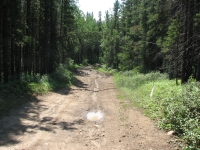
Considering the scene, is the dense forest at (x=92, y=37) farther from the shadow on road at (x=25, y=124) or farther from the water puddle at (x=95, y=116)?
the shadow on road at (x=25, y=124)

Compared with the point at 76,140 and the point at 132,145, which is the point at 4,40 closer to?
the point at 76,140

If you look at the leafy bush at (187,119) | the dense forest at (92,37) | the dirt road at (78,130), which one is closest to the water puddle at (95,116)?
the dirt road at (78,130)

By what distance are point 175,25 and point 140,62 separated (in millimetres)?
13925

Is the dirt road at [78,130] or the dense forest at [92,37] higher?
the dense forest at [92,37]

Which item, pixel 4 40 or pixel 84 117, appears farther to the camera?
pixel 4 40

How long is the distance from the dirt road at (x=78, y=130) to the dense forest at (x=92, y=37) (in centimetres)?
530

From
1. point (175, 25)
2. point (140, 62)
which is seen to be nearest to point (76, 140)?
point (175, 25)

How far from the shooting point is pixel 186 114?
6.93 meters

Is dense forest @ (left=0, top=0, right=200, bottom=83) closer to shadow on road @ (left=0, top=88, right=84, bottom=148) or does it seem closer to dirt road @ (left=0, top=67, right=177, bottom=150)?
dirt road @ (left=0, top=67, right=177, bottom=150)

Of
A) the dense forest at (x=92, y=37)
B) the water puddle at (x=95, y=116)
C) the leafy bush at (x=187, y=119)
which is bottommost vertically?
the water puddle at (x=95, y=116)

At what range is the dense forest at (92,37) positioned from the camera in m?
13.2

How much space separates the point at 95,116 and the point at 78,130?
2081 mm

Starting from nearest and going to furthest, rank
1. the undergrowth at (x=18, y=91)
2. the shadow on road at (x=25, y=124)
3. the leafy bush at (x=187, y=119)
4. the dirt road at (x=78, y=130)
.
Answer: the leafy bush at (x=187, y=119)
the dirt road at (x=78, y=130)
the shadow on road at (x=25, y=124)
the undergrowth at (x=18, y=91)

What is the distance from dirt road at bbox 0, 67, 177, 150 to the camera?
5.67 meters
